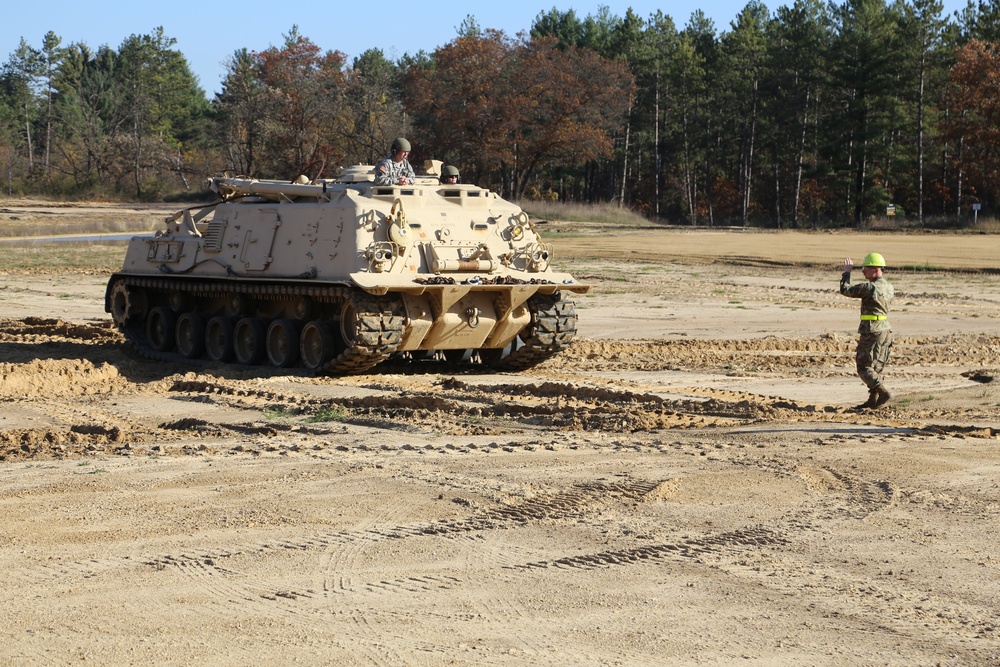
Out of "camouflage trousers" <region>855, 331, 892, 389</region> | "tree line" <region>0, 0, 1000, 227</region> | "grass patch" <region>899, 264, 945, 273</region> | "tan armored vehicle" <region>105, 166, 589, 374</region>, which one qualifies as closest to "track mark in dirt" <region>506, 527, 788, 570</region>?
"camouflage trousers" <region>855, 331, 892, 389</region>

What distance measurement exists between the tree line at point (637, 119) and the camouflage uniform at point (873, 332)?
38624 mm

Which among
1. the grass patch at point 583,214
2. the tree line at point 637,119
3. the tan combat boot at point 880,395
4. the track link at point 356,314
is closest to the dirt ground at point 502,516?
the tan combat boot at point 880,395

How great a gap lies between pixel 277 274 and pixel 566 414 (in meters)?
5.60

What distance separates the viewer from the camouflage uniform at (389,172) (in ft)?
56.4

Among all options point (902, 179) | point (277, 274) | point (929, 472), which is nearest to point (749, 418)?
point (929, 472)

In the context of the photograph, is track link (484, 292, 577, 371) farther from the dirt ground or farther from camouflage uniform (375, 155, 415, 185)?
camouflage uniform (375, 155, 415, 185)

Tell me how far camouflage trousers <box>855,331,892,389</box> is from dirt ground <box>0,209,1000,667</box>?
0.39 m

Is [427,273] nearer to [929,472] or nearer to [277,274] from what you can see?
[277,274]

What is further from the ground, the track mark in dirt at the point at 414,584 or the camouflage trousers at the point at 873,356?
the camouflage trousers at the point at 873,356

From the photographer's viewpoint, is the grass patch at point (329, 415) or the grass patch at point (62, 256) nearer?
the grass patch at point (329, 415)

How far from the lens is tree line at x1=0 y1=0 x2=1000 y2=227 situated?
61.6 meters

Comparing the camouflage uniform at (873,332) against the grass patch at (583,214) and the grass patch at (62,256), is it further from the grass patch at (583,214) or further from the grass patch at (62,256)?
the grass patch at (583,214)

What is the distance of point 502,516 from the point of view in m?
8.37

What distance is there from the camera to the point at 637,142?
8450 cm
